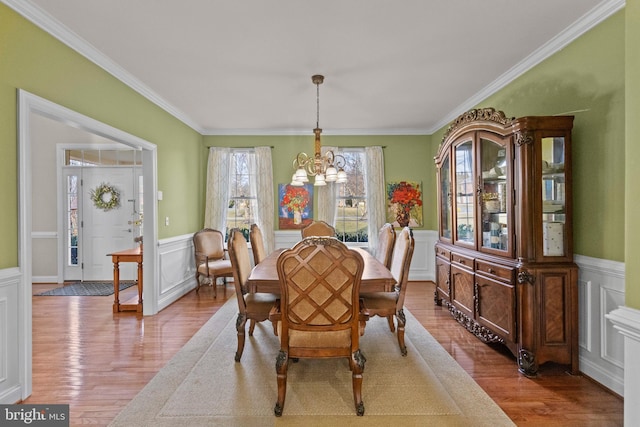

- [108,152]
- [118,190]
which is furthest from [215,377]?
[108,152]

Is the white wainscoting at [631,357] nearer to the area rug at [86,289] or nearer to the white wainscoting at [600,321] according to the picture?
the white wainscoting at [600,321]

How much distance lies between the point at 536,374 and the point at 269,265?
2.34m

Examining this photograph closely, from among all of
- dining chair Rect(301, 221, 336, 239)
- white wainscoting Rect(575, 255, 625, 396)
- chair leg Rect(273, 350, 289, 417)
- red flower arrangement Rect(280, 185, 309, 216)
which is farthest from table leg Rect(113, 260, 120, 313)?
white wainscoting Rect(575, 255, 625, 396)

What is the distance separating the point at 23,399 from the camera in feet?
7.11

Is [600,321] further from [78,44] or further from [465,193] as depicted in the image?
[78,44]

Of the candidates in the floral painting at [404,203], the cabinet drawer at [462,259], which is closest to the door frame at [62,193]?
the floral painting at [404,203]

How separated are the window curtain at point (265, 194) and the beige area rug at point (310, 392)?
2.63 metres

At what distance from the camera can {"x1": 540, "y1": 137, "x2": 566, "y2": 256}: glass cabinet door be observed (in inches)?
98.0

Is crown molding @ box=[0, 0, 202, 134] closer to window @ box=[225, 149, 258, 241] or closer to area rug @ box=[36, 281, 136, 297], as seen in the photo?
window @ box=[225, 149, 258, 241]

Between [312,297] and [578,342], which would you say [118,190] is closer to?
[312,297]

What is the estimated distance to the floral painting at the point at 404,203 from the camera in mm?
5625

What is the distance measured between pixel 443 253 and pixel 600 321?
5.49 ft

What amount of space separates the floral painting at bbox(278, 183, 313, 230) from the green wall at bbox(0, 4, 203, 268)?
1887 mm

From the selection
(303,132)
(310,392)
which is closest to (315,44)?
(310,392)
